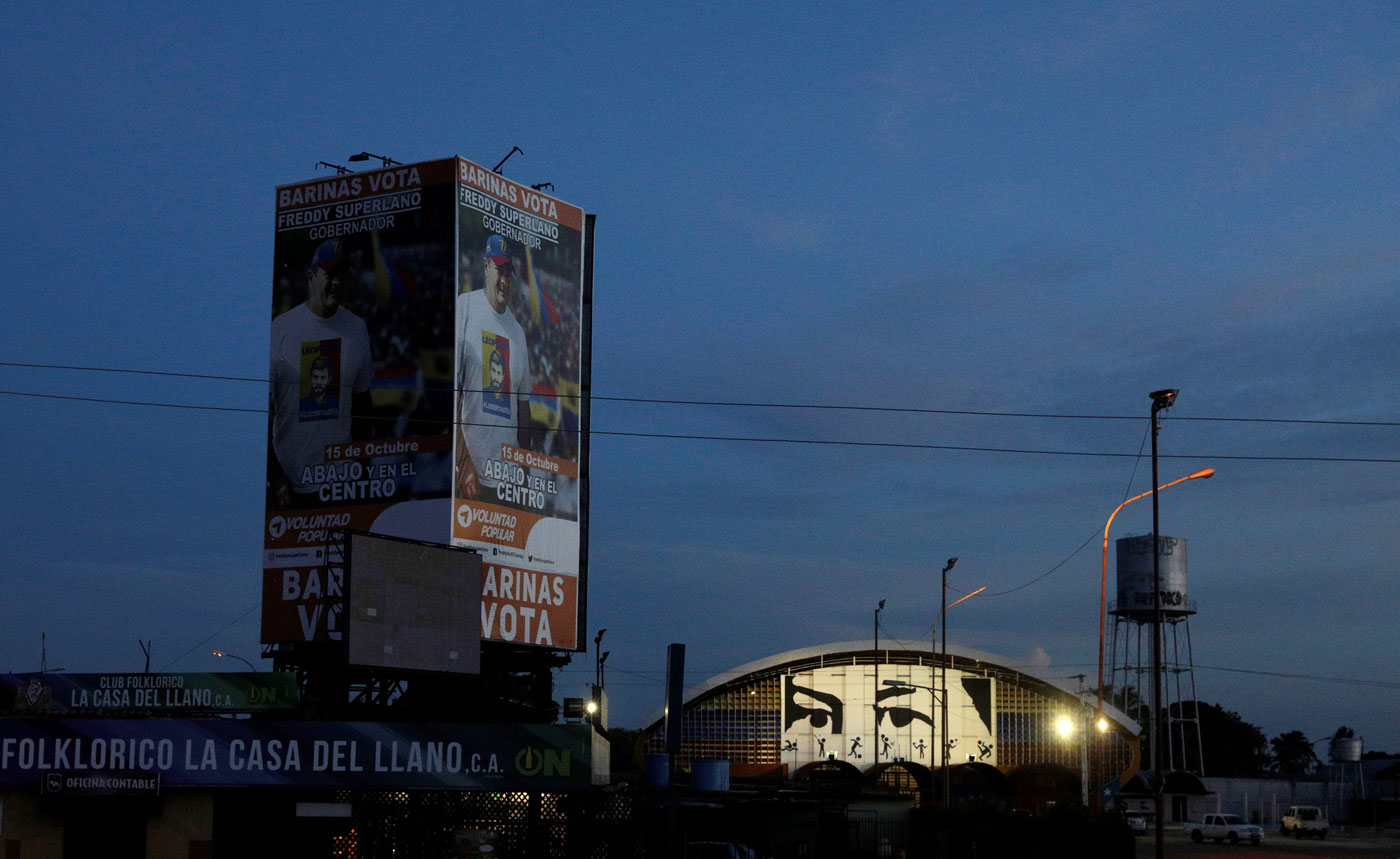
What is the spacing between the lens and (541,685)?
56312 millimetres

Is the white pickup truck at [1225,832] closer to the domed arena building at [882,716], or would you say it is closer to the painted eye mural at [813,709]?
the domed arena building at [882,716]

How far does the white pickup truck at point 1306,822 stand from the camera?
78.7m

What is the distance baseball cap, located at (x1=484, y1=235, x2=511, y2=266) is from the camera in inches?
2064

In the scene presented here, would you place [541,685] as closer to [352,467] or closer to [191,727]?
[352,467]

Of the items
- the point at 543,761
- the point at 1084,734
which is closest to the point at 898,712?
the point at 1084,734

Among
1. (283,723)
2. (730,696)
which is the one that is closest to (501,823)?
(283,723)

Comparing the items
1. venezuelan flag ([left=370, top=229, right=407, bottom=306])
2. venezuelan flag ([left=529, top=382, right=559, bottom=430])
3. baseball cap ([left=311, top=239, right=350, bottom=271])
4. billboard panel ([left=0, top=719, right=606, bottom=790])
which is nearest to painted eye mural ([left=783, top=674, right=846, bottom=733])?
venezuelan flag ([left=529, top=382, right=559, bottom=430])

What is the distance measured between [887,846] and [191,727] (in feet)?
69.2

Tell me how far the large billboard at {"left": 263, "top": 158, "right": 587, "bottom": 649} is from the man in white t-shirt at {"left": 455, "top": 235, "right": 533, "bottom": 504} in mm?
58

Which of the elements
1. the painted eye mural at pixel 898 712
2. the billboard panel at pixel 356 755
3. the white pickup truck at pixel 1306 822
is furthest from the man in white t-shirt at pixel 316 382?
the white pickup truck at pixel 1306 822

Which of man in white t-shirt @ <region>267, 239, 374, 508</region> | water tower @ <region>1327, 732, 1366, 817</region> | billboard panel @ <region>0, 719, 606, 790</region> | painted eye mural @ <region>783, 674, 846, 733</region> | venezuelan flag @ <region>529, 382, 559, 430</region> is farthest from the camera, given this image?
water tower @ <region>1327, 732, 1366, 817</region>

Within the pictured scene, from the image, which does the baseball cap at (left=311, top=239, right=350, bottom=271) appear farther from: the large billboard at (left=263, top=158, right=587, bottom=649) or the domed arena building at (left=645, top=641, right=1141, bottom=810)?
the domed arena building at (left=645, top=641, right=1141, bottom=810)

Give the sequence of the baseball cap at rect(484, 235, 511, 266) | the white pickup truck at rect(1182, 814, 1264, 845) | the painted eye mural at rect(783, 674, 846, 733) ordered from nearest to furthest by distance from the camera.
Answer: the baseball cap at rect(484, 235, 511, 266)
the white pickup truck at rect(1182, 814, 1264, 845)
the painted eye mural at rect(783, 674, 846, 733)

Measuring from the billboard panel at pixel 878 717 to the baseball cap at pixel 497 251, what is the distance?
49879 millimetres
